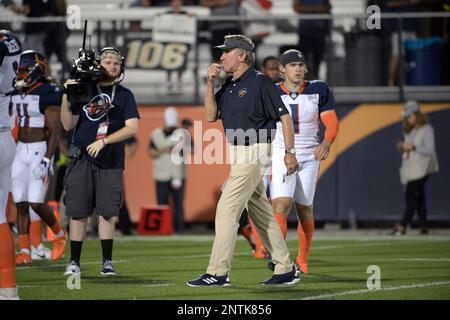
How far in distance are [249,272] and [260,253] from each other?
1914 millimetres

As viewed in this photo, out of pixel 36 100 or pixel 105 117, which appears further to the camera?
pixel 36 100

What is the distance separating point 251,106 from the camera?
9.29 m

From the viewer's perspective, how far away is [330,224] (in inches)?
719

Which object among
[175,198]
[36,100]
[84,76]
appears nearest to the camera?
[84,76]

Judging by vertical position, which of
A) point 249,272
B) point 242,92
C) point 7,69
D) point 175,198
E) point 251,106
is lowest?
point 175,198

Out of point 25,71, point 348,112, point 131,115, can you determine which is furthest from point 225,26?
point 131,115

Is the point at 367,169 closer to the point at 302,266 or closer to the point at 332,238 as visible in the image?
the point at 332,238

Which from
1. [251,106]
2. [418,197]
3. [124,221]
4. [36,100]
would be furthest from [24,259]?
[418,197]

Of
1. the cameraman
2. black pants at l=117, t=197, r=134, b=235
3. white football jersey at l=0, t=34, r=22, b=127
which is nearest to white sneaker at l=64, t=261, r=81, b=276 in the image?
the cameraman

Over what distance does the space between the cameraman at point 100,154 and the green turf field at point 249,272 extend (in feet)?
1.57

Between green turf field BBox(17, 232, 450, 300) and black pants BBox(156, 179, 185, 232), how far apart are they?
6.90 feet

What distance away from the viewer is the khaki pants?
909 cm

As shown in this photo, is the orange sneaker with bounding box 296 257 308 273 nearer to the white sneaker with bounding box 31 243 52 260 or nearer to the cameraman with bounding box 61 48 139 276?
the cameraman with bounding box 61 48 139 276
